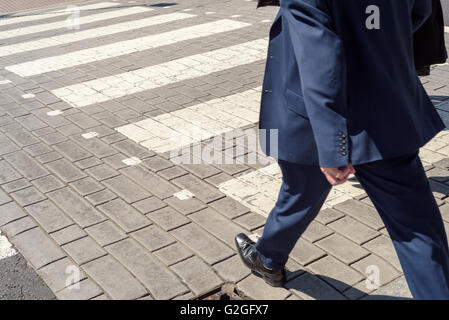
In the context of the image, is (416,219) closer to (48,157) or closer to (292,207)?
(292,207)

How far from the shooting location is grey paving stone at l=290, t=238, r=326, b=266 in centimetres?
337

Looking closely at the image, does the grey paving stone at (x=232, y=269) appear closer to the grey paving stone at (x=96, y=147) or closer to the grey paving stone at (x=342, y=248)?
the grey paving stone at (x=342, y=248)

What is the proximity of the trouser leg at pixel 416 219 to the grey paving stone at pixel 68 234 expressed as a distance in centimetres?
213

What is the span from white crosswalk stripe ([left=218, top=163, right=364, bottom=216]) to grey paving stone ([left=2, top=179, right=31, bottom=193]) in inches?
63.3

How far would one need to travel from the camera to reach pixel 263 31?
30.3ft

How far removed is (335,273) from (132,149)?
252 centimetres

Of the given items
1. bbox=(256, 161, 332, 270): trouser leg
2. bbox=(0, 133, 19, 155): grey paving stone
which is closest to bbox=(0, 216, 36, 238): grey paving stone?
bbox=(0, 133, 19, 155): grey paving stone

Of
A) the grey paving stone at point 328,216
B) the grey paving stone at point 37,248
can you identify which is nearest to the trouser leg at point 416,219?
the grey paving stone at point 328,216

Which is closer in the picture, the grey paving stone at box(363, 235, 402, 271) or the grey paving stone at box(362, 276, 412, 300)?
the grey paving stone at box(362, 276, 412, 300)

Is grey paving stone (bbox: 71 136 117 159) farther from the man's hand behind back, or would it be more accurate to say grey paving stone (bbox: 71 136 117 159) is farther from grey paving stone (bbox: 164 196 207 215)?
the man's hand behind back

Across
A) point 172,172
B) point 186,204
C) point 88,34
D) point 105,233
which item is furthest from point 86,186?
point 88,34

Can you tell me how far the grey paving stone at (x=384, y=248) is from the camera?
130 inches
